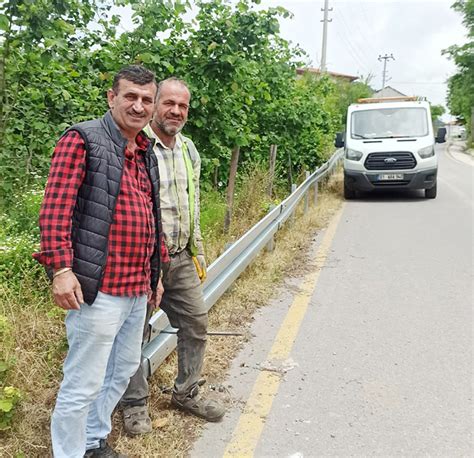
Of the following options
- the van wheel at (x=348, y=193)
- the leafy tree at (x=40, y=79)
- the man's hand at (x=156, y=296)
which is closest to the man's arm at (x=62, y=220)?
the man's hand at (x=156, y=296)

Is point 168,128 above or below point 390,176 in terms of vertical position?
above

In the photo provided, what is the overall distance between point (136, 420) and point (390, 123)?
11.2 m

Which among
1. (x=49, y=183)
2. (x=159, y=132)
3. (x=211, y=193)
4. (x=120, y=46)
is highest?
(x=120, y=46)

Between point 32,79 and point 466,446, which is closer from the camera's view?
point 466,446

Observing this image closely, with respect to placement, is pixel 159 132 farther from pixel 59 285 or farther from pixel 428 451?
pixel 428 451

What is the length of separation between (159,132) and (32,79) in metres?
1.86

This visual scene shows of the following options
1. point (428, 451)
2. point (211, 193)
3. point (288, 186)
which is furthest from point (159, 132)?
point (288, 186)

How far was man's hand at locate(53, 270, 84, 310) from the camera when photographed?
2098 millimetres

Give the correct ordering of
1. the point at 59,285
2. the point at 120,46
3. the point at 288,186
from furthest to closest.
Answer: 1. the point at 288,186
2. the point at 120,46
3. the point at 59,285

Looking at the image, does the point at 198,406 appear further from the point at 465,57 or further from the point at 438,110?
the point at 438,110

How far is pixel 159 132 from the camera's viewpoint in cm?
288

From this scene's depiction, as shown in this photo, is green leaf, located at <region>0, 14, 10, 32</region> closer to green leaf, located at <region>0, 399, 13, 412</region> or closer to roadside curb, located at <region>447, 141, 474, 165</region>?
green leaf, located at <region>0, 399, 13, 412</region>

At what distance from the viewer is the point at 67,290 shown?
2.10 metres

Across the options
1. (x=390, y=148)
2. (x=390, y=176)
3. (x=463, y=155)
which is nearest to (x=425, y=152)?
(x=390, y=148)
